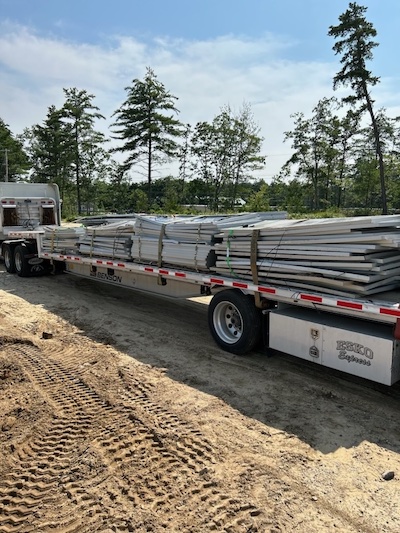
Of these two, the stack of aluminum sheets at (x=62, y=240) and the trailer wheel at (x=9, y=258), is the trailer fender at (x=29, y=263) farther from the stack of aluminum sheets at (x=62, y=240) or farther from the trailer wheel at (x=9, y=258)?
the stack of aluminum sheets at (x=62, y=240)

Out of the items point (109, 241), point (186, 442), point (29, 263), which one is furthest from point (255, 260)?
point (29, 263)

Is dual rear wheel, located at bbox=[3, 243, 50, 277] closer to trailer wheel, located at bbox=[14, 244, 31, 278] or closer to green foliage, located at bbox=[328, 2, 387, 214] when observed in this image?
trailer wheel, located at bbox=[14, 244, 31, 278]

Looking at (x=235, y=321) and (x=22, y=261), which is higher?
(x=22, y=261)

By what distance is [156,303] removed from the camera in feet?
30.5

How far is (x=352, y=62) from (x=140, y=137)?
16.9m

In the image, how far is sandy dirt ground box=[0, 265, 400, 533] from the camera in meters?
3.01

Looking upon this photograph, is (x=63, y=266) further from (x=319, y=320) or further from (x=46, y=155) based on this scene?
(x=46, y=155)

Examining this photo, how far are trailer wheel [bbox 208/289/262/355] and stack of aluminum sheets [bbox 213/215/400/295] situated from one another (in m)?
0.36

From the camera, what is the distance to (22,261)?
12.3 metres

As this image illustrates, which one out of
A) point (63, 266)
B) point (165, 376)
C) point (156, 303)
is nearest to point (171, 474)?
point (165, 376)

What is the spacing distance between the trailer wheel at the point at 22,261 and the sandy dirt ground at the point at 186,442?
613 cm

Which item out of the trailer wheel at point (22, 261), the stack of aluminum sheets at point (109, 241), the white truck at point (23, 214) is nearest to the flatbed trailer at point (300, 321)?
the stack of aluminum sheets at point (109, 241)

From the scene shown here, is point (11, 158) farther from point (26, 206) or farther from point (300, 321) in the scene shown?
point (300, 321)

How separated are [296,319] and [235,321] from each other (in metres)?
1.20
